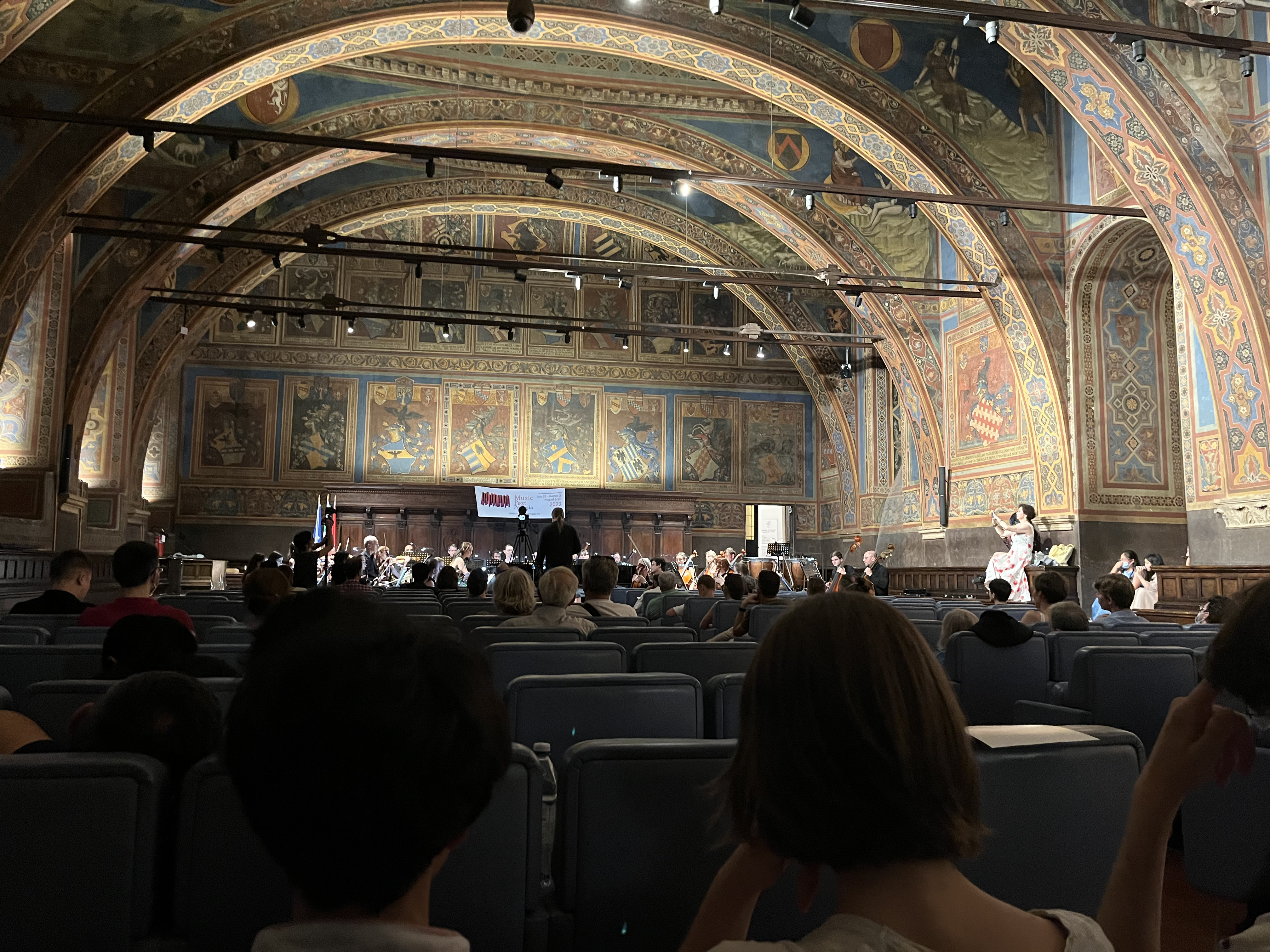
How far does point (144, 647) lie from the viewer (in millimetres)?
2934

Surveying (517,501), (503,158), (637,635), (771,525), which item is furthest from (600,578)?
(771,525)

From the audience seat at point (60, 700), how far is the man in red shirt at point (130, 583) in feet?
5.66

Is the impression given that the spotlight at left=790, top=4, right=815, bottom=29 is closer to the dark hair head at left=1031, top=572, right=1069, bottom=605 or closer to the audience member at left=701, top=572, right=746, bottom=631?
the audience member at left=701, top=572, right=746, bottom=631

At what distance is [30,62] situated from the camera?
A: 1239 cm

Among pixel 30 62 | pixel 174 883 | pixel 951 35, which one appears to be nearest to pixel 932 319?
pixel 951 35

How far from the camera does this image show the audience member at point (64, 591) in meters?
5.65

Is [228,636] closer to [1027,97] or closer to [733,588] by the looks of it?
[733,588]

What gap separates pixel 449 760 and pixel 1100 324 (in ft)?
53.7

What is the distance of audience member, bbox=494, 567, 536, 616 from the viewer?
18.9 ft

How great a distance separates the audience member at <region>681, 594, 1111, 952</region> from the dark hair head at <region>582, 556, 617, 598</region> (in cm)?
573

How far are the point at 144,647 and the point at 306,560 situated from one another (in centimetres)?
603

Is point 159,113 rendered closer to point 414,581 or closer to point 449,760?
point 414,581

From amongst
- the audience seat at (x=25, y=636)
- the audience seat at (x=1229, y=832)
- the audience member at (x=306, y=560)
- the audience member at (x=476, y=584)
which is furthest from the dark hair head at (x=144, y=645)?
the audience member at (x=476, y=584)

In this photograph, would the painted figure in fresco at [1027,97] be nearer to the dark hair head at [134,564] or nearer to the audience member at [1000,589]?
the audience member at [1000,589]
